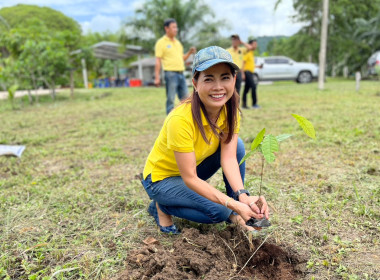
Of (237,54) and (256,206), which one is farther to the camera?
(237,54)

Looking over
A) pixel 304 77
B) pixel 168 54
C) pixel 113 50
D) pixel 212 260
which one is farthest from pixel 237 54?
pixel 113 50

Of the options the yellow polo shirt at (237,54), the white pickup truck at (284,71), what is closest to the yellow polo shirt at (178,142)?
the yellow polo shirt at (237,54)

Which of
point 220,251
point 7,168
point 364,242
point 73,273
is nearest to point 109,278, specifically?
point 73,273

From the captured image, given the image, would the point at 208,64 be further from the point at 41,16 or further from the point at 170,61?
the point at 41,16

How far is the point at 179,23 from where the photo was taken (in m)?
18.9

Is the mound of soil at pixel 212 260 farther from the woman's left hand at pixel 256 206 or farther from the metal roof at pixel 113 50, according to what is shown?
the metal roof at pixel 113 50

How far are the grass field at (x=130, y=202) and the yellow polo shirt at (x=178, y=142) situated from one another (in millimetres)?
339

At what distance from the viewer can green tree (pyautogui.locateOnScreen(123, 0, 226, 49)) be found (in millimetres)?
18547

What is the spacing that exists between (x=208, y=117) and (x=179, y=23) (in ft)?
60.5

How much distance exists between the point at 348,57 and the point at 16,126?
21.0 metres

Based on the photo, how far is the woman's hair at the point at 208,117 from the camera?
1691mm

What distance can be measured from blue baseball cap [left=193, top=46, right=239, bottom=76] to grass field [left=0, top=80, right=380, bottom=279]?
694mm

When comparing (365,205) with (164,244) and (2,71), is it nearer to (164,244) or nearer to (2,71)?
(164,244)

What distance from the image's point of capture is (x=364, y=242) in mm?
1853
